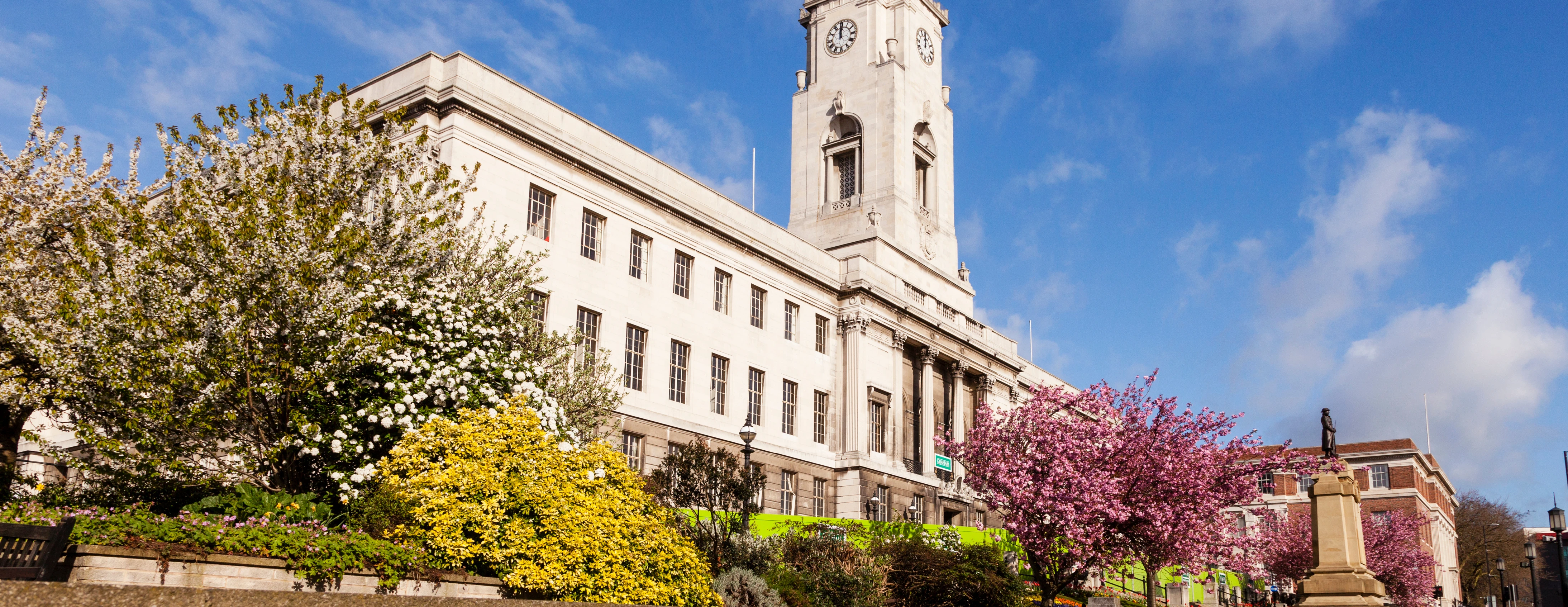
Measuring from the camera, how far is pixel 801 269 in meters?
44.6

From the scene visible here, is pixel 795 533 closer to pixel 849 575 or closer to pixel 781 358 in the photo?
pixel 849 575

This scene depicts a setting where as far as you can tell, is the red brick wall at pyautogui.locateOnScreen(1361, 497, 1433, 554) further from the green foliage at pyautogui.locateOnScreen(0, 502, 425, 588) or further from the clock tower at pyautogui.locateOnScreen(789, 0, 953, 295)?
the green foliage at pyautogui.locateOnScreen(0, 502, 425, 588)

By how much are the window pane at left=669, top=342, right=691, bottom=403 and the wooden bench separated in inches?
1104

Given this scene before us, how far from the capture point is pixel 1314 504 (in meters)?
21.9

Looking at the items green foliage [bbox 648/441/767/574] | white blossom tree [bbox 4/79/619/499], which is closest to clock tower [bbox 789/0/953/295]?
green foliage [bbox 648/441/767/574]

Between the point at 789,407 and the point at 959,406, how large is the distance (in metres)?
12.6

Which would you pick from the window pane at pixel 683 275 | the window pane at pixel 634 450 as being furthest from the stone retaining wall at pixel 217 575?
the window pane at pixel 683 275

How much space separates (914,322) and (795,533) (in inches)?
1041

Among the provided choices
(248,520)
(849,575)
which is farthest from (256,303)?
(849,575)

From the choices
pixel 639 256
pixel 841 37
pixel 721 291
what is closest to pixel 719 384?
pixel 721 291

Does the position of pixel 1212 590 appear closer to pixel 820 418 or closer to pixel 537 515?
pixel 820 418

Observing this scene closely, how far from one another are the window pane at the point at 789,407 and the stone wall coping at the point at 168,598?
106ft

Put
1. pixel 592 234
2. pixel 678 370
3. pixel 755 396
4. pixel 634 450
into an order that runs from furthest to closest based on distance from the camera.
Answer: pixel 755 396, pixel 678 370, pixel 592 234, pixel 634 450

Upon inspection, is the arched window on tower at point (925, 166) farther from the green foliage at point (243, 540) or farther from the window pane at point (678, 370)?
the green foliage at point (243, 540)
